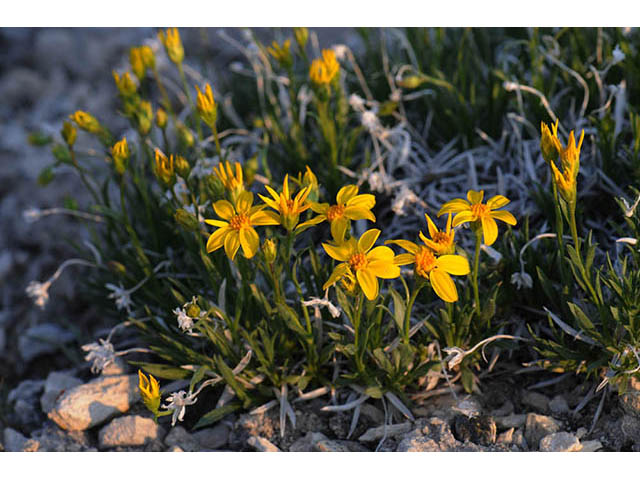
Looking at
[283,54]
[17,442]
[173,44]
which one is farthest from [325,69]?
[17,442]

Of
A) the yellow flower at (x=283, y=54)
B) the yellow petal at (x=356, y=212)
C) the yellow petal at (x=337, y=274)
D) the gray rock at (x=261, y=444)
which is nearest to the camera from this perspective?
the yellow petal at (x=337, y=274)

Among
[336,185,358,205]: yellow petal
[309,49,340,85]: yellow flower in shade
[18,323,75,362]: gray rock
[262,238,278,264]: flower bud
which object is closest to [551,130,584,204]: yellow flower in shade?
[336,185,358,205]: yellow petal

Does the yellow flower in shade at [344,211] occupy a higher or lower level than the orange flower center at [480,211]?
higher

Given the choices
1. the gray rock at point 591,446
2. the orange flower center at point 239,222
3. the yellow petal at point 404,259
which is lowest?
the gray rock at point 591,446

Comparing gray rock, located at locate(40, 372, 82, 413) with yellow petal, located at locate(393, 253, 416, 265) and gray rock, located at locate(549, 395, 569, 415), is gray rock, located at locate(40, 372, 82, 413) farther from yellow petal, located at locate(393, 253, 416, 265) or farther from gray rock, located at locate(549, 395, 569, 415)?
gray rock, located at locate(549, 395, 569, 415)

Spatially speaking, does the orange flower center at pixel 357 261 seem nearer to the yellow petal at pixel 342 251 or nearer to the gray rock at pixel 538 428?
the yellow petal at pixel 342 251

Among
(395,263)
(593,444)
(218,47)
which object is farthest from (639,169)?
(218,47)

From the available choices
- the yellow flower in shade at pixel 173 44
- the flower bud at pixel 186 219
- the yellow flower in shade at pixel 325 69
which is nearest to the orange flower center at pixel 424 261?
the flower bud at pixel 186 219

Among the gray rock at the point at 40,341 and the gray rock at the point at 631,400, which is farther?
the gray rock at the point at 40,341
